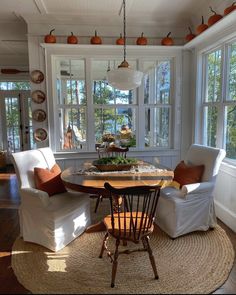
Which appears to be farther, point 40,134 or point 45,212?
point 40,134

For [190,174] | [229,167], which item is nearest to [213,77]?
[229,167]

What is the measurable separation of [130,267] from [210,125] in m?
2.57

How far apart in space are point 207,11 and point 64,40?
2266mm

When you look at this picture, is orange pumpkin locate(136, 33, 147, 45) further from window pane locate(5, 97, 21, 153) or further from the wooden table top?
window pane locate(5, 97, 21, 153)

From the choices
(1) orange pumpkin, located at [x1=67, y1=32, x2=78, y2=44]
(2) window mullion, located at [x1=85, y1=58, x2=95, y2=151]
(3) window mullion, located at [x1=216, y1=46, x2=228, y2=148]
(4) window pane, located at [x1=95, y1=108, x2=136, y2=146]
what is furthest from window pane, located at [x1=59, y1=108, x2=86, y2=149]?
(3) window mullion, located at [x1=216, y1=46, x2=228, y2=148]

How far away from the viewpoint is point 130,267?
2232 mm

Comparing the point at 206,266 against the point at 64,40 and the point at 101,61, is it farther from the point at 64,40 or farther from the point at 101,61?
the point at 64,40

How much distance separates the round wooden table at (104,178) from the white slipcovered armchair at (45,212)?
0.28 m

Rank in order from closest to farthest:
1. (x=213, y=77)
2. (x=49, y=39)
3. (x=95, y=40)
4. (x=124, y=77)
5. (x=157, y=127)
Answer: (x=124, y=77), (x=213, y=77), (x=49, y=39), (x=95, y=40), (x=157, y=127)

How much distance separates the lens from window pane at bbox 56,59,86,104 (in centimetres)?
424

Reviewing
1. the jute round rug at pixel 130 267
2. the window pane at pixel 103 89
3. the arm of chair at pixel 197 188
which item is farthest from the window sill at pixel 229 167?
the window pane at pixel 103 89

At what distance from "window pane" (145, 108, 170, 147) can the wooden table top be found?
1660 mm

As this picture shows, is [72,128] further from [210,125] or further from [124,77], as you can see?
[210,125]

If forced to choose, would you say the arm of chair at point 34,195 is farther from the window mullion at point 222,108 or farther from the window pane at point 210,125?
the window pane at point 210,125
